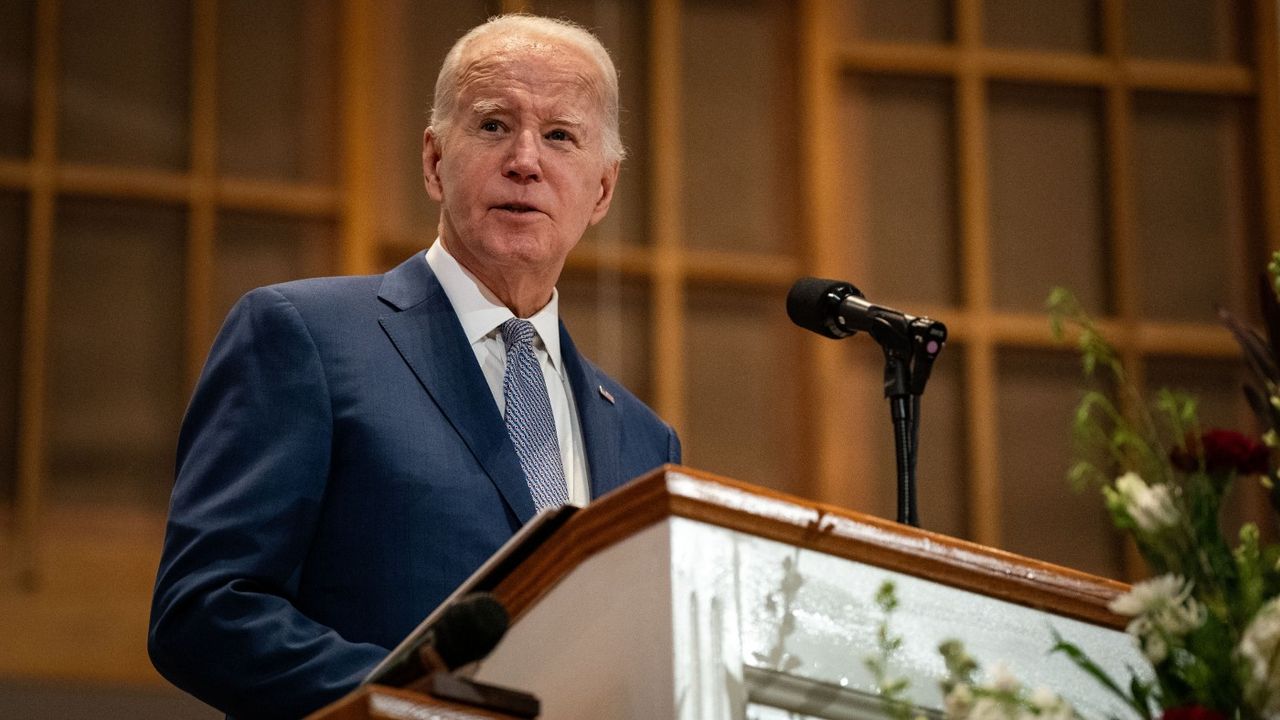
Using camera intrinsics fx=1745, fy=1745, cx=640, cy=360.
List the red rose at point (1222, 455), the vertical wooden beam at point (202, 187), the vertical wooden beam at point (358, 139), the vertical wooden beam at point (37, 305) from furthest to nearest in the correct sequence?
the vertical wooden beam at point (358, 139)
the vertical wooden beam at point (202, 187)
the vertical wooden beam at point (37, 305)
the red rose at point (1222, 455)

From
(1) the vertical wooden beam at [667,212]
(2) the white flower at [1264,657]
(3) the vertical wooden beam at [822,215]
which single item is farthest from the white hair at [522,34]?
(3) the vertical wooden beam at [822,215]

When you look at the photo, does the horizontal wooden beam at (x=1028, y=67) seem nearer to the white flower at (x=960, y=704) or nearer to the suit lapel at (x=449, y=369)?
the suit lapel at (x=449, y=369)

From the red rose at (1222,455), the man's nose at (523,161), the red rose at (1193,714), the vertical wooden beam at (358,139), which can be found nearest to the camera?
the red rose at (1193,714)

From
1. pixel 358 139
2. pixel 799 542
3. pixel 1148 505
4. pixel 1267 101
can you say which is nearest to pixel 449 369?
pixel 799 542

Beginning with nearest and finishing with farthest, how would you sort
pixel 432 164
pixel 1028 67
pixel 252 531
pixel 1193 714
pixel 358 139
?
pixel 1193 714
pixel 252 531
pixel 432 164
pixel 358 139
pixel 1028 67

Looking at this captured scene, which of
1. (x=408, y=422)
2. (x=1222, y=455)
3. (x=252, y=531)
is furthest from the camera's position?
(x=408, y=422)

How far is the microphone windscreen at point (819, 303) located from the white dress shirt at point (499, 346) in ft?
1.18

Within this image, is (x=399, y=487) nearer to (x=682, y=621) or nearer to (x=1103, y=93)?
(x=682, y=621)

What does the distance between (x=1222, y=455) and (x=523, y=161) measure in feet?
3.94

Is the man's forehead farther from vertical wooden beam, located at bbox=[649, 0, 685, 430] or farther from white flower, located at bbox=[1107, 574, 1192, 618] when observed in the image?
vertical wooden beam, located at bbox=[649, 0, 685, 430]

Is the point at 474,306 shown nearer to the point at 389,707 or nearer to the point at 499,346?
the point at 499,346

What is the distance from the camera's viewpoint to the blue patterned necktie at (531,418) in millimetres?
1978

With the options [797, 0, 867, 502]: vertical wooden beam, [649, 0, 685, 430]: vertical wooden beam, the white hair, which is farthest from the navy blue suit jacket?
[797, 0, 867, 502]: vertical wooden beam

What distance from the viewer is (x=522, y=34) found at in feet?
7.68
